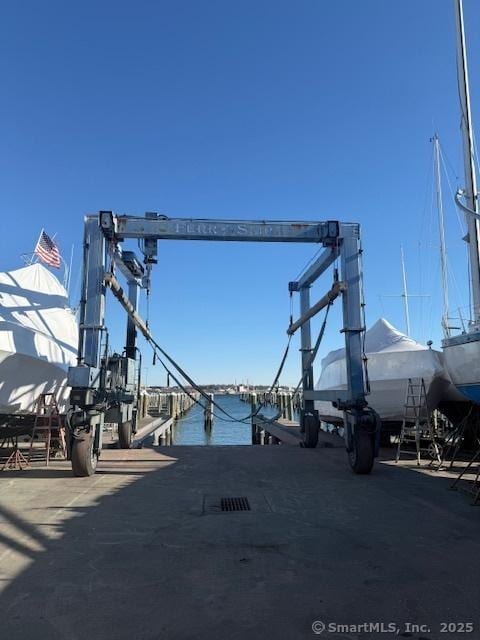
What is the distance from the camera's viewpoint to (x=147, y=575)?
417cm

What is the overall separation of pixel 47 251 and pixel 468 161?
14.6 metres

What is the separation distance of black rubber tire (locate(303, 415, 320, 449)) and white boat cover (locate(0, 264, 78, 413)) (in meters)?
6.73

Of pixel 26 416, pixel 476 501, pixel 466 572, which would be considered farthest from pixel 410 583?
pixel 26 416

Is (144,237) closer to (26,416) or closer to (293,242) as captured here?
(293,242)

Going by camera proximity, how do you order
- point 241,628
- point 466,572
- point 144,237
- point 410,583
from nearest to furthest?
point 241,628 → point 410,583 → point 466,572 → point 144,237

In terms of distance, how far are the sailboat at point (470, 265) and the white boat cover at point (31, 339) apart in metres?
10.3

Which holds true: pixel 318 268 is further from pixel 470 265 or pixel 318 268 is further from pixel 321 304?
pixel 470 265

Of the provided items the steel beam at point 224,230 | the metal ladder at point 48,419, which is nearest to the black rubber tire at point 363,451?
the steel beam at point 224,230

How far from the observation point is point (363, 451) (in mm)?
8992

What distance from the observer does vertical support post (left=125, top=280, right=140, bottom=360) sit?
14391 mm

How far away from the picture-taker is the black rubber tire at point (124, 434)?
42.4 feet

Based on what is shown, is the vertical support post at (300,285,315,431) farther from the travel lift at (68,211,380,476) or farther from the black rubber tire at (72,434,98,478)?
the black rubber tire at (72,434,98,478)

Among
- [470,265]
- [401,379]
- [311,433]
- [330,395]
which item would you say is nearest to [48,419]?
[311,433]

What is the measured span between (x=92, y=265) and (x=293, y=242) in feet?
14.8
